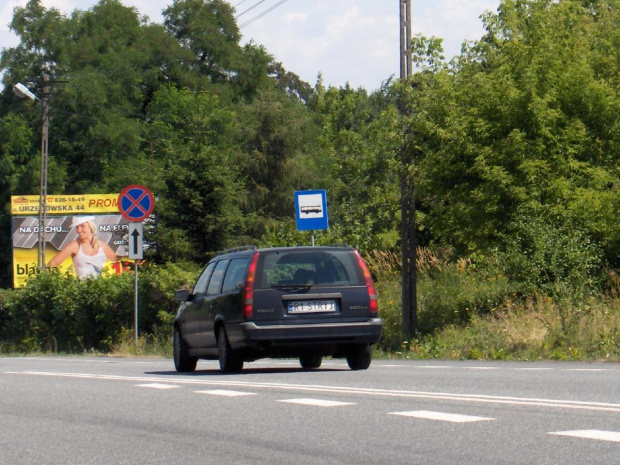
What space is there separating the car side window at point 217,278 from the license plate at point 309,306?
58.8 inches

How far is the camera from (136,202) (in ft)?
88.1

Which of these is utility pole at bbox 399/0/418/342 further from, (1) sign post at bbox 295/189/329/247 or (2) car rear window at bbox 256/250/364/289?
(2) car rear window at bbox 256/250/364/289

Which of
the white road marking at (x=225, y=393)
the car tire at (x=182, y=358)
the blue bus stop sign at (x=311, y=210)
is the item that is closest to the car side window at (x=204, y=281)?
the car tire at (x=182, y=358)

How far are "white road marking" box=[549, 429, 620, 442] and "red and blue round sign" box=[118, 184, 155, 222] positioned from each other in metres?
19.5

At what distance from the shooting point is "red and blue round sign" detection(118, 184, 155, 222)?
87.5 ft

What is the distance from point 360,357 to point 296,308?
1.22m

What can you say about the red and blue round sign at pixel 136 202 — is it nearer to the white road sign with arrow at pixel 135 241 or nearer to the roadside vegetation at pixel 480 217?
the white road sign with arrow at pixel 135 241

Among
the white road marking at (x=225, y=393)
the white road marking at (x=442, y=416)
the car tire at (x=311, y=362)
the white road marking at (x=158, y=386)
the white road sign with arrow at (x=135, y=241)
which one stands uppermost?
the white road sign with arrow at (x=135, y=241)

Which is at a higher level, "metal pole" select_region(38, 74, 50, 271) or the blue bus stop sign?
"metal pole" select_region(38, 74, 50, 271)

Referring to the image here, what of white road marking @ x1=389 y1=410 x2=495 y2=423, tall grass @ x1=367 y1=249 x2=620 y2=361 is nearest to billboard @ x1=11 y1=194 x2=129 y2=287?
tall grass @ x1=367 y1=249 x2=620 y2=361

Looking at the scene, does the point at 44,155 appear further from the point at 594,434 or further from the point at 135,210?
the point at 594,434

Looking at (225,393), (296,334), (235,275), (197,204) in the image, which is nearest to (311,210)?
(235,275)

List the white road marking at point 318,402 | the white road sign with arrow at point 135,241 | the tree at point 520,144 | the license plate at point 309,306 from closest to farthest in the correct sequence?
the white road marking at point 318,402, the license plate at point 309,306, the tree at point 520,144, the white road sign with arrow at point 135,241

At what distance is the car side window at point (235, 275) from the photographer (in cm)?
1527
